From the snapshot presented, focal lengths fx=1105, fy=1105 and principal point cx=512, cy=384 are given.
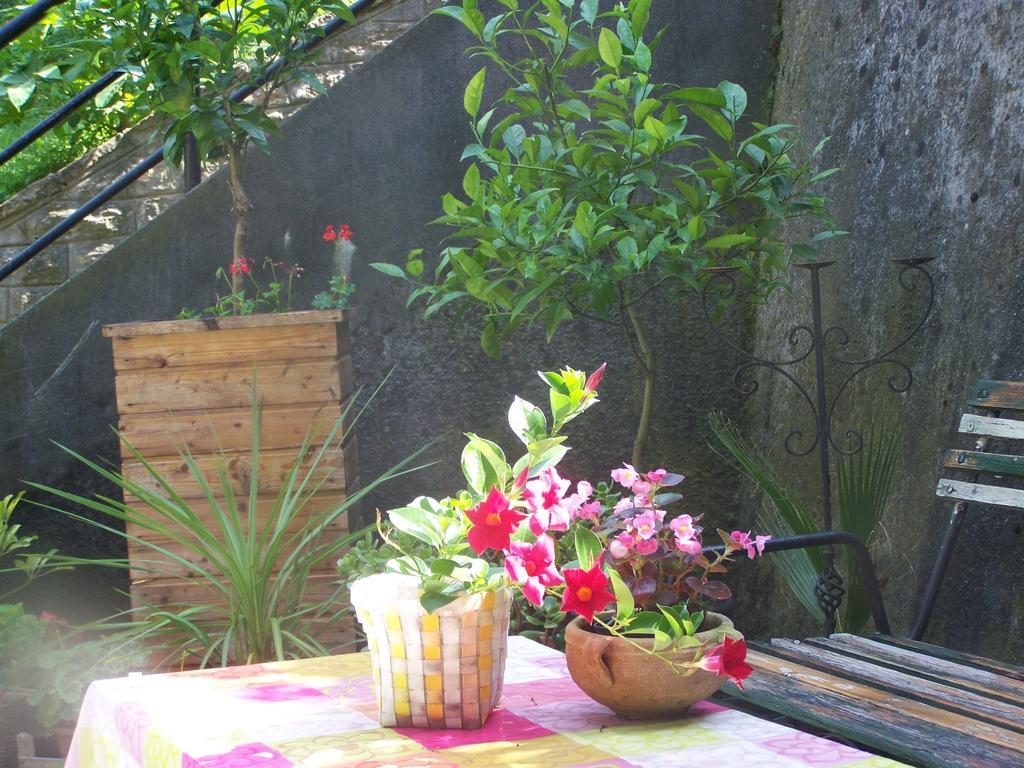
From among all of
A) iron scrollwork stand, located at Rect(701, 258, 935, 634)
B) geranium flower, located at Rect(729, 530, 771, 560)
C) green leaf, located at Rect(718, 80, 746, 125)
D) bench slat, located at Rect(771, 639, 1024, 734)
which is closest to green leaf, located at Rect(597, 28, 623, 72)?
green leaf, located at Rect(718, 80, 746, 125)

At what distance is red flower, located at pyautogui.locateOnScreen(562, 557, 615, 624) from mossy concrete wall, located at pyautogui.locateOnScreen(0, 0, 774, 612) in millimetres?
2332

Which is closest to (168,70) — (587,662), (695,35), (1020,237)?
(695,35)

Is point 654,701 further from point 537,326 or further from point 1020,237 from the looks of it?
point 537,326

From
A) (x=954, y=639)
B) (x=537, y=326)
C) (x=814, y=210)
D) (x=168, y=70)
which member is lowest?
(x=954, y=639)

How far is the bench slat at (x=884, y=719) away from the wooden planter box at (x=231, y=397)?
4.60 feet

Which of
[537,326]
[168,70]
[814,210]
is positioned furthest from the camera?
[537,326]

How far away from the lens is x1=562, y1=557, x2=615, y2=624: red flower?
1002mm

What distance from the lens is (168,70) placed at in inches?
112

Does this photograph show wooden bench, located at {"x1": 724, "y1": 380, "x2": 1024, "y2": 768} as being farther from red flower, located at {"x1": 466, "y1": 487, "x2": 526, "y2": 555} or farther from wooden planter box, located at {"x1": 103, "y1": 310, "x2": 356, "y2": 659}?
wooden planter box, located at {"x1": 103, "y1": 310, "x2": 356, "y2": 659}

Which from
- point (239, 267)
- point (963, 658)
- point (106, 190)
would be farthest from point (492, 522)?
point (106, 190)

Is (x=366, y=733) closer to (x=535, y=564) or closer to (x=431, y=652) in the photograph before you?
(x=431, y=652)

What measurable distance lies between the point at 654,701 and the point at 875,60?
2378mm

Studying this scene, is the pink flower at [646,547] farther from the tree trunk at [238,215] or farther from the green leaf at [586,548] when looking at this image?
the tree trunk at [238,215]

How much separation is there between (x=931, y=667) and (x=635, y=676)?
106 centimetres
